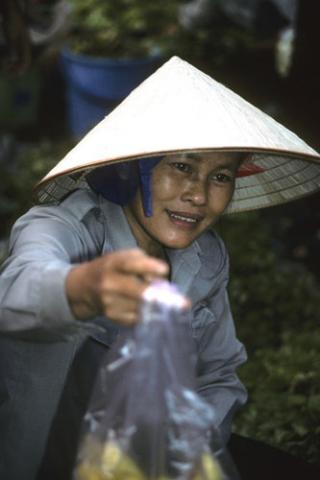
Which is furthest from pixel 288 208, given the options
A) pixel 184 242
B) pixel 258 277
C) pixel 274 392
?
pixel 184 242

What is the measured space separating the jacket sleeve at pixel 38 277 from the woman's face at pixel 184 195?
0.25 meters

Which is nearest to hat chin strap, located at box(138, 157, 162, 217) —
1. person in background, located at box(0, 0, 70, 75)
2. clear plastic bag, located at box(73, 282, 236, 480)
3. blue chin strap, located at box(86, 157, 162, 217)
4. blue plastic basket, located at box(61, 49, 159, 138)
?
blue chin strap, located at box(86, 157, 162, 217)

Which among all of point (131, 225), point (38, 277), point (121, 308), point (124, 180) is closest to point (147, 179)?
point (124, 180)

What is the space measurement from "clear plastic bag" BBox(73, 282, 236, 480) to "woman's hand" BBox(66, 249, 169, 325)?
3 centimetres

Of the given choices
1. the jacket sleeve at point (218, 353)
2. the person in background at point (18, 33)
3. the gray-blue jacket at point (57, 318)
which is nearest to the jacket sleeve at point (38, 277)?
the gray-blue jacket at point (57, 318)

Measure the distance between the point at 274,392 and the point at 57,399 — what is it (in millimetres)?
1843

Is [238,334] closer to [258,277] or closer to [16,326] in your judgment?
[258,277]

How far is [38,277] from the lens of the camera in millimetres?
1444

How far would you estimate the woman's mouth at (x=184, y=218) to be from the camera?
1.99 m

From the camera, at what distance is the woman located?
68.0 inches

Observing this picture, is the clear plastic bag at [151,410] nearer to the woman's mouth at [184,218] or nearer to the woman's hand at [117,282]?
the woman's hand at [117,282]

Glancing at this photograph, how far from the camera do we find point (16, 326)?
1.49 m

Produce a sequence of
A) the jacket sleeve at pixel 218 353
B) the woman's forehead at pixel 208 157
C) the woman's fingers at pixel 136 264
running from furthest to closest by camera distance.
Result: 1. the jacket sleeve at pixel 218 353
2. the woman's forehead at pixel 208 157
3. the woman's fingers at pixel 136 264

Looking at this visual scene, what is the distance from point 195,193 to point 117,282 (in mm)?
755
